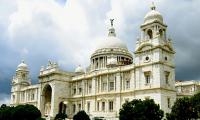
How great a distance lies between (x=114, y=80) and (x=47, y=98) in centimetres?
2452

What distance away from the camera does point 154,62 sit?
2266 inches

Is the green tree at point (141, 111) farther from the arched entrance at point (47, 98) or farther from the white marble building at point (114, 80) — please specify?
the arched entrance at point (47, 98)

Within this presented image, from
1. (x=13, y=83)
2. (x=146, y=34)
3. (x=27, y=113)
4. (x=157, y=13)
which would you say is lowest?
(x=27, y=113)

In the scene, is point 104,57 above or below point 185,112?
above

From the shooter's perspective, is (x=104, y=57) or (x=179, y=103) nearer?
(x=179, y=103)

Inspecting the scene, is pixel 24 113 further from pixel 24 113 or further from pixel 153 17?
pixel 153 17

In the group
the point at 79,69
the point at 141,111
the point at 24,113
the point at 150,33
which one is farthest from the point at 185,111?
the point at 79,69

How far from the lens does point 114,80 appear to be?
219 feet

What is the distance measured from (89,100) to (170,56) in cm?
2142

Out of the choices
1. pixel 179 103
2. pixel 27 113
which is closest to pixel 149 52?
pixel 179 103

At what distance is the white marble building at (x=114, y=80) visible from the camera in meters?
58.0

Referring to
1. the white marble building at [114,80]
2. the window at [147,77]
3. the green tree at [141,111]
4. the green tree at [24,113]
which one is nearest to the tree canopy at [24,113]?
the green tree at [24,113]

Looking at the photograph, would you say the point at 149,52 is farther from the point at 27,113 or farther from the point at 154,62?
the point at 27,113

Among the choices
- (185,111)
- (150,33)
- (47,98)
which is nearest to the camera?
(185,111)
